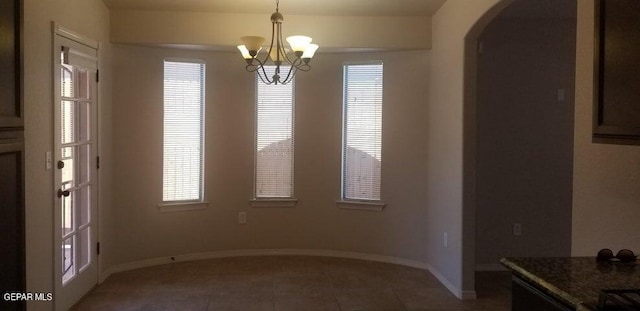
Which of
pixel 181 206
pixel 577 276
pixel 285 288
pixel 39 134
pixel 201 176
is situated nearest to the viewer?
pixel 577 276

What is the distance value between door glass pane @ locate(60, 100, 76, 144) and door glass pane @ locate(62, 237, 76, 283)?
77 cm

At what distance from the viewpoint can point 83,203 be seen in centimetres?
444

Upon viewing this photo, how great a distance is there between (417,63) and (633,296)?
405cm

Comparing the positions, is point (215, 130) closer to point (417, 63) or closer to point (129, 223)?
point (129, 223)

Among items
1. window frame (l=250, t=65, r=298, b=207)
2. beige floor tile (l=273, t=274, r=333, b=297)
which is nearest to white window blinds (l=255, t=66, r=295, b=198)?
window frame (l=250, t=65, r=298, b=207)

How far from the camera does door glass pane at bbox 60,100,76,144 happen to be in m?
3.96

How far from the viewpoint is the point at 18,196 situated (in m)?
2.65

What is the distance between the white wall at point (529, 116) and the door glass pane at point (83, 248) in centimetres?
367

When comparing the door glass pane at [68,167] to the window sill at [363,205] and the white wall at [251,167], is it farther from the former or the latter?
the window sill at [363,205]

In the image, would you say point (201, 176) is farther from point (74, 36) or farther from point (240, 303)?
point (74, 36)

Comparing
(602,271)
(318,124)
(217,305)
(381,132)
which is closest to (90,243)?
(217,305)

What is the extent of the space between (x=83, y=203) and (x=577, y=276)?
12.6ft

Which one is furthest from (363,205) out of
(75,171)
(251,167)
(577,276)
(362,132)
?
(577,276)

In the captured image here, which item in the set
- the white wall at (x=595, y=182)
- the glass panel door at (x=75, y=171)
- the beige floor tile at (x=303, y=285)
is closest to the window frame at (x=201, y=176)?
the glass panel door at (x=75, y=171)
